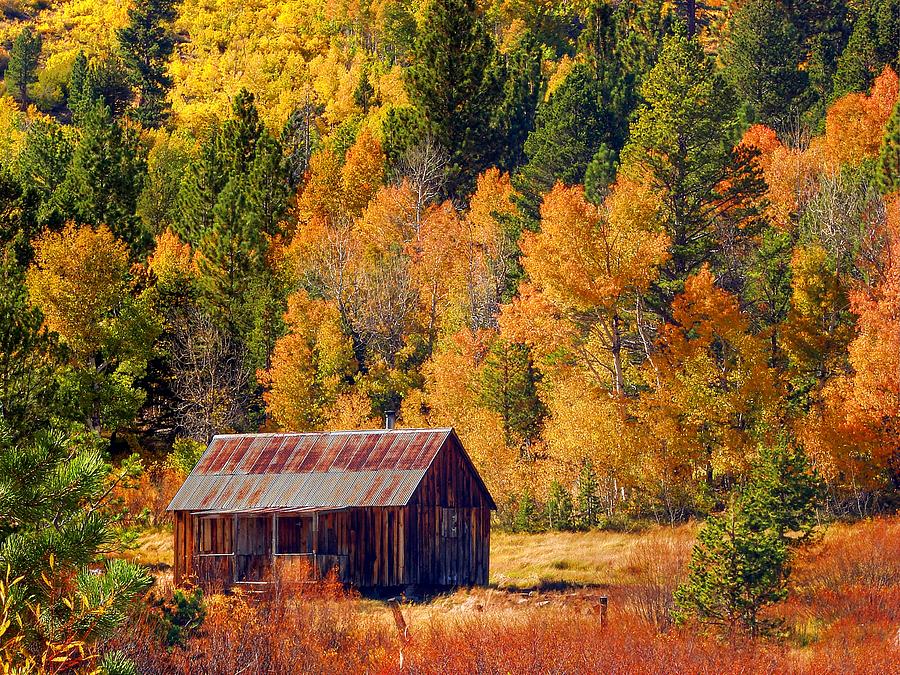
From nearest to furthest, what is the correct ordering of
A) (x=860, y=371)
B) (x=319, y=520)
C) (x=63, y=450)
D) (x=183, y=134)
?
(x=63, y=450) → (x=319, y=520) → (x=860, y=371) → (x=183, y=134)

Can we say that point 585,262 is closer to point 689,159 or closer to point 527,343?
point 527,343

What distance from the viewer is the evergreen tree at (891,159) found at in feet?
188

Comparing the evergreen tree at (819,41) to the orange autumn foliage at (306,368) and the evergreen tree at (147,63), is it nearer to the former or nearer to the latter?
the orange autumn foliage at (306,368)

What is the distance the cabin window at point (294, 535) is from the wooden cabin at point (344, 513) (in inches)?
1.1

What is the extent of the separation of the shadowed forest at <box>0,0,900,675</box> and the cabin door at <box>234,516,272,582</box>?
125 inches

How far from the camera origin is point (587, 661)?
23.2 metres

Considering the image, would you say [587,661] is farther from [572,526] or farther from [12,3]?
[12,3]

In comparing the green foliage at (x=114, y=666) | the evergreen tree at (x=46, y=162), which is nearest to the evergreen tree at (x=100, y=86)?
the evergreen tree at (x=46, y=162)

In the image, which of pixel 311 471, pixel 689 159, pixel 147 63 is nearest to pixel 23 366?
pixel 311 471

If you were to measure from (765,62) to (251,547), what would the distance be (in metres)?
49.6

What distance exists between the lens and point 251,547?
38062 millimetres

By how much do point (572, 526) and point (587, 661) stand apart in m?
24.2

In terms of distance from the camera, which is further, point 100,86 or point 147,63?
point 147,63

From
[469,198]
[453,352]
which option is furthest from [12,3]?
[453,352]
